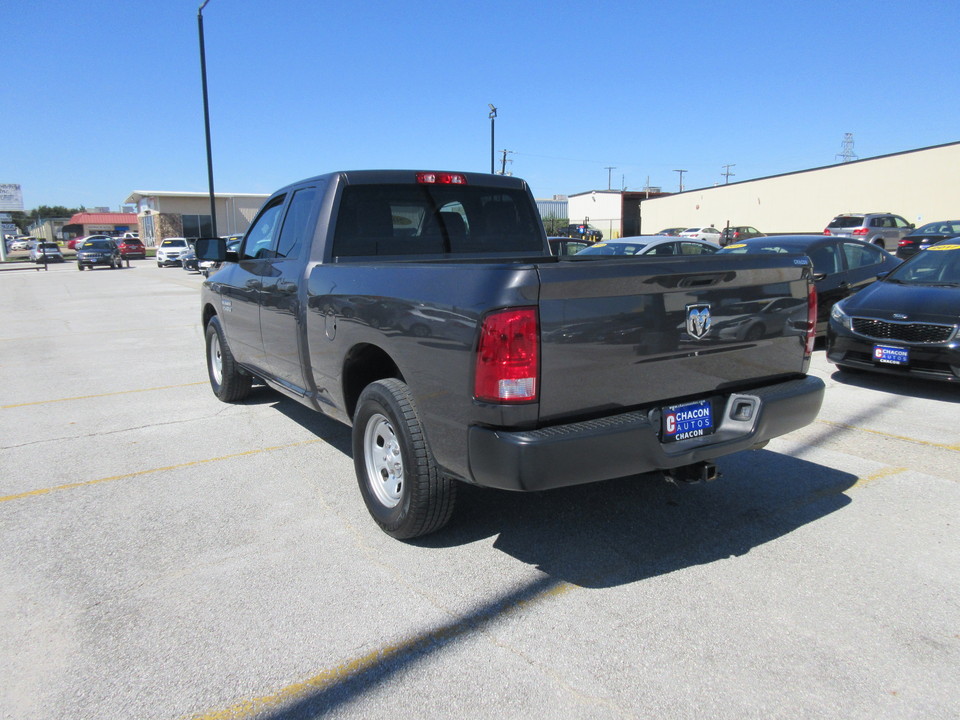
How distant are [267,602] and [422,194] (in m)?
2.84

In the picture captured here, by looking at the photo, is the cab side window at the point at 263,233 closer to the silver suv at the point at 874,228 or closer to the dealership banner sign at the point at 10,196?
the silver suv at the point at 874,228

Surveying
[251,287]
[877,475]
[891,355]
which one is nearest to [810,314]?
[877,475]

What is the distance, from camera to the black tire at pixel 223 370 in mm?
6426

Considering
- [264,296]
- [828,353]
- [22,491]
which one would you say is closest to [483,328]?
A: [264,296]

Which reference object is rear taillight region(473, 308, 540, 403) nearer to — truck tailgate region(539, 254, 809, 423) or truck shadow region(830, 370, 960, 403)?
truck tailgate region(539, 254, 809, 423)

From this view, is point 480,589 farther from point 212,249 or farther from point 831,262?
point 831,262

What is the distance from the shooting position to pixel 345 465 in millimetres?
4855

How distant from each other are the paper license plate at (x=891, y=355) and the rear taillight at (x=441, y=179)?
470cm

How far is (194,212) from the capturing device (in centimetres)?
5897

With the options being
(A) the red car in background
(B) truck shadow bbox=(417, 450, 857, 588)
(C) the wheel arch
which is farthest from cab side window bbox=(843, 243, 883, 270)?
(A) the red car in background

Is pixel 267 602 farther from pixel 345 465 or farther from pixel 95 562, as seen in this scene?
pixel 345 465

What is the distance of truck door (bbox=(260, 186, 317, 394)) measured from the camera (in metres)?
4.54

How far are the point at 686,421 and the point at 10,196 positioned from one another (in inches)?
2573

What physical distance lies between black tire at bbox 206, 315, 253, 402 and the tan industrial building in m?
38.2
